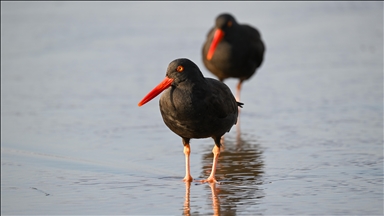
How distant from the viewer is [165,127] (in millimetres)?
8219

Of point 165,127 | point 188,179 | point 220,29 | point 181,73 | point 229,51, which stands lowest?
point 188,179

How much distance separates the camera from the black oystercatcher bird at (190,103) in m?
5.55

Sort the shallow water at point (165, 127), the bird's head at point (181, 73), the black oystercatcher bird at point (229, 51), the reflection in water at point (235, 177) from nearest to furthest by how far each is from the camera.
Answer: the reflection in water at point (235, 177) → the shallow water at point (165, 127) → the bird's head at point (181, 73) → the black oystercatcher bird at point (229, 51)

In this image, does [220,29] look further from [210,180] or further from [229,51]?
[210,180]

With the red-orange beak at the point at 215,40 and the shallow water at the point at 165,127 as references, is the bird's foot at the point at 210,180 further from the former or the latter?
the red-orange beak at the point at 215,40

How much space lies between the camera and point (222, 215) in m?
4.85

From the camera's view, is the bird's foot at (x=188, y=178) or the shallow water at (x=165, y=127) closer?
the shallow water at (x=165, y=127)

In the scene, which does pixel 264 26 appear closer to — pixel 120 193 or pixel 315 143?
pixel 315 143

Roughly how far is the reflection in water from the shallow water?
11 millimetres

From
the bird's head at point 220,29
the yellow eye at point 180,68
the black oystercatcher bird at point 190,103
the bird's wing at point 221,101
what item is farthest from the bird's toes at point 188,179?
the bird's head at point 220,29

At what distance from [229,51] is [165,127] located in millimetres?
1938

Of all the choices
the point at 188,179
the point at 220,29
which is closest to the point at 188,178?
the point at 188,179

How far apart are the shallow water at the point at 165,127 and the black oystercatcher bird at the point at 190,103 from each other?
478 millimetres

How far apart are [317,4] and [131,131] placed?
11.2 m
